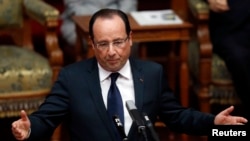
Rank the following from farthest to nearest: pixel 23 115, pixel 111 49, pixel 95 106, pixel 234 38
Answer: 1. pixel 234 38
2. pixel 95 106
3. pixel 111 49
4. pixel 23 115

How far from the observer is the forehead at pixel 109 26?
197 cm

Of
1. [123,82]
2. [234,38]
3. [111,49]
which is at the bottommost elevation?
[234,38]

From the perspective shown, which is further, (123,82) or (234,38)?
(234,38)

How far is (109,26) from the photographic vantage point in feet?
6.48

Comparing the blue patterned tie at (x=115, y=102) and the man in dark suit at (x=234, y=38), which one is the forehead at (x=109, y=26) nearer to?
the blue patterned tie at (x=115, y=102)

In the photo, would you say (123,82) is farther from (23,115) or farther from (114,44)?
(23,115)

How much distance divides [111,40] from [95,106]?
256 mm

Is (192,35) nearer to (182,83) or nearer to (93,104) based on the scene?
(182,83)

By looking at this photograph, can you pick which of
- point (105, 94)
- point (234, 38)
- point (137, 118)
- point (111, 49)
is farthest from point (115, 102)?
point (234, 38)

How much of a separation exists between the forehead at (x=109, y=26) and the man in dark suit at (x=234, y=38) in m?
1.28

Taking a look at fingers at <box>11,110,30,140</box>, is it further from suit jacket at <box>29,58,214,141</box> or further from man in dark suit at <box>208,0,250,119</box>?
man in dark suit at <box>208,0,250,119</box>

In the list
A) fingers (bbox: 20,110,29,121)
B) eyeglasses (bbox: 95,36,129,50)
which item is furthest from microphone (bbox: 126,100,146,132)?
eyeglasses (bbox: 95,36,129,50)

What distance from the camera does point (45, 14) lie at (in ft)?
10.1

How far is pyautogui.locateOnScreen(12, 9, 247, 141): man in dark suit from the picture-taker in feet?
6.50
